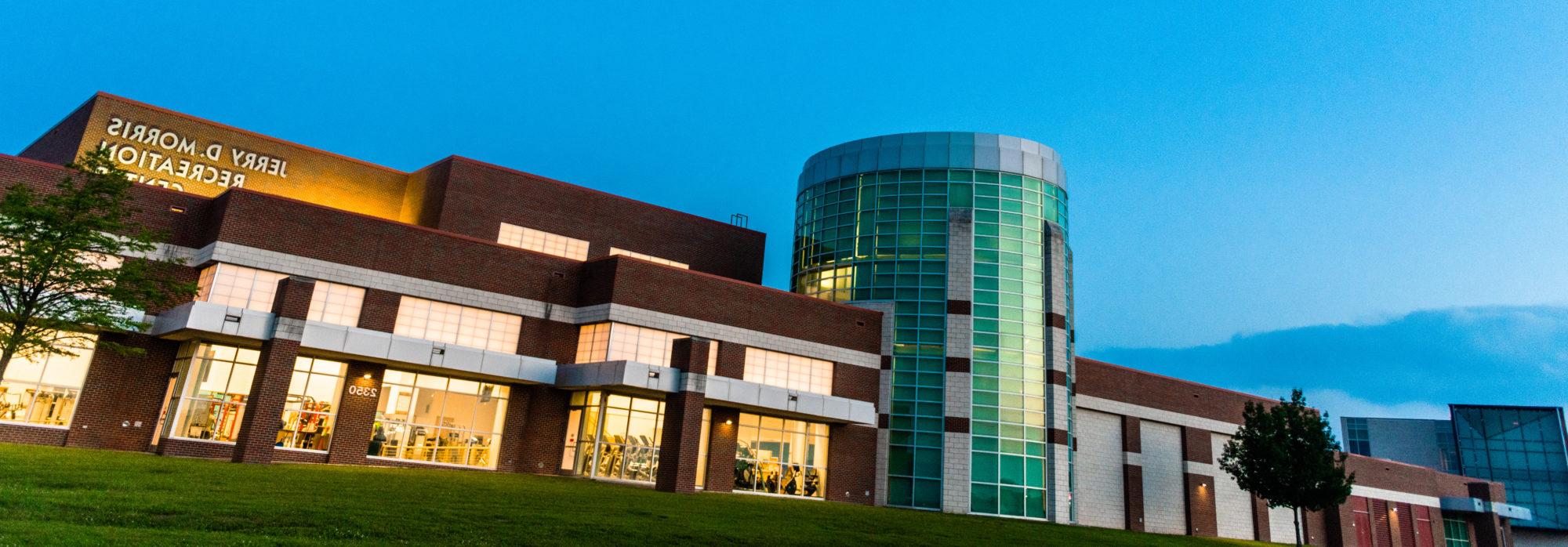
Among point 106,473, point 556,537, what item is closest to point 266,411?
point 106,473

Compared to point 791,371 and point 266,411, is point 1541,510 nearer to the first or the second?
point 791,371

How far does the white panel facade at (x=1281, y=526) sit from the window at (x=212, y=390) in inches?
2190

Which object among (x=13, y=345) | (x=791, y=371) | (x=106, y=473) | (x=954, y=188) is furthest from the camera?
(x=954, y=188)

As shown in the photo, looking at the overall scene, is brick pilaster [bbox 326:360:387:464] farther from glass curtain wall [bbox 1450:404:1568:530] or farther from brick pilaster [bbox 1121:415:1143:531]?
glass curtain wall [bbox 1450:404:1568:530]

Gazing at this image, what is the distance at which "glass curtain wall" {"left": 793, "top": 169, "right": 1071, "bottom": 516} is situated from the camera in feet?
142

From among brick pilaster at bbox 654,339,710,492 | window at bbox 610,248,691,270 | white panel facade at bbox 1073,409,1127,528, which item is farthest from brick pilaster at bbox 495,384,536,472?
white panel facade at bbox 1073,409,1127,528

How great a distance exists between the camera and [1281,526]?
188 feet

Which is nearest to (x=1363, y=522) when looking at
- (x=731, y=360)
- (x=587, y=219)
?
(x=731, y=360)

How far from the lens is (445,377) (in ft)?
119

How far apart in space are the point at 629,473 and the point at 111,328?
18.3 m

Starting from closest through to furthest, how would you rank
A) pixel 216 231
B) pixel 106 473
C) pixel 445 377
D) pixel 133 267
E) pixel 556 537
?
pixel 556 537 → pixel 106 473 → pixel 133 267 → pixel 216 231 → pixel 445 377

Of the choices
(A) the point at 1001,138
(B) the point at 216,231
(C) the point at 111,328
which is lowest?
(C) the point at 111,328

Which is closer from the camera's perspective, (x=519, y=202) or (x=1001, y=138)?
(x=519, y=202)

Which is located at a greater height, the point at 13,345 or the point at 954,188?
the point at 954,188
